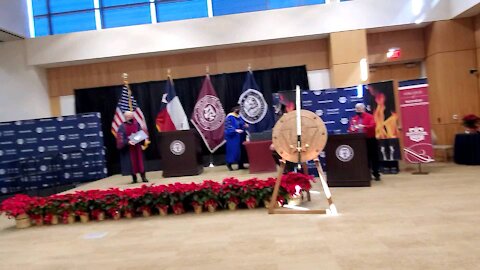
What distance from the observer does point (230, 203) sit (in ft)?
16.7

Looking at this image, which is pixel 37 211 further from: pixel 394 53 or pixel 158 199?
pixel 394 53

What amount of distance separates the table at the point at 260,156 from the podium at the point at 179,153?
135cm

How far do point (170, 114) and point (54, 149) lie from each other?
3107 mm

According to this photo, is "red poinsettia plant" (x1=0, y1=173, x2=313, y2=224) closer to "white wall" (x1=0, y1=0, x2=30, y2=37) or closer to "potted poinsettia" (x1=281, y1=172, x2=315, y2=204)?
"potted poinsettia" (x1=281, y1=172, x2=315, y2=204)

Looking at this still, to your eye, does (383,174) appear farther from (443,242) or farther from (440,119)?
(443,242)

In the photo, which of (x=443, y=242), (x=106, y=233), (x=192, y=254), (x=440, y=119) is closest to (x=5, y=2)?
(x=106, y=233)

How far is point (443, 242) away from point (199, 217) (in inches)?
113

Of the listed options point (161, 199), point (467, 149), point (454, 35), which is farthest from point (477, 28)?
point (161, 199)

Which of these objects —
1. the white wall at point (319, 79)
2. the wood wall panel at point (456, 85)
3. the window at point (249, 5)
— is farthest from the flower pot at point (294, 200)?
the window at point (249, 5)

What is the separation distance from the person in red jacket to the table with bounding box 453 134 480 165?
2623 millimetres

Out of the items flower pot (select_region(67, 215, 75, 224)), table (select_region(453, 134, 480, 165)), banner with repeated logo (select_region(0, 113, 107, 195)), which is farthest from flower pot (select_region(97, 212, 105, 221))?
table (select_region(453, 134, 480, 165))

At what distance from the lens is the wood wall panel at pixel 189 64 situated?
10258 mm

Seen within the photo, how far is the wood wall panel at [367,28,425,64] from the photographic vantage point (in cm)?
989

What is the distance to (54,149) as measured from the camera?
9.60m
